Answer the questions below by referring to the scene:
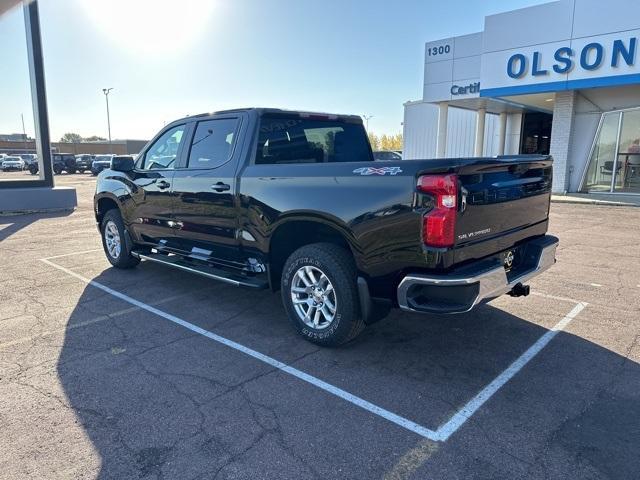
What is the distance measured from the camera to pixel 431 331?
445 cm

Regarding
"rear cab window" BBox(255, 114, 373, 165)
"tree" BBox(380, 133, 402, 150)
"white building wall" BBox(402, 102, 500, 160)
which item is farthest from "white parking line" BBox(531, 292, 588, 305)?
"tree" BBox(380, 133, 402, 150)

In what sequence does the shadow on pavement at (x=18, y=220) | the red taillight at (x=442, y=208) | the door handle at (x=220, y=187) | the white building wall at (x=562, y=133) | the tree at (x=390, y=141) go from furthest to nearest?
the tree at (x=390, y=141) < the white building wall at (x=562, y=133) < the shadow on pavement at (x=18, y=220) < the door handle at (x=220, y=187) < the red taillight at (x=442, y=208)

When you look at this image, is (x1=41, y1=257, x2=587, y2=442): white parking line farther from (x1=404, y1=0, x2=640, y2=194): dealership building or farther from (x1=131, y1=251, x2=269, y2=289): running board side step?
(x1=404, y1=0, x2=640, y2=194): dealership building

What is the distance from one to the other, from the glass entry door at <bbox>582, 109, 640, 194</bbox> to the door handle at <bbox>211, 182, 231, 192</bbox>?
18.4 metres

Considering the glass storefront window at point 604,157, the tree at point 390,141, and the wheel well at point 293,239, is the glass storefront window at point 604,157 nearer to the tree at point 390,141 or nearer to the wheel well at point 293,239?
the wheel well at point 293,239

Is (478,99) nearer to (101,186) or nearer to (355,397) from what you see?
(101,186)

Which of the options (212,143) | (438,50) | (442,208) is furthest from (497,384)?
(438,50)

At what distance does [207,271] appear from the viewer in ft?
16.7

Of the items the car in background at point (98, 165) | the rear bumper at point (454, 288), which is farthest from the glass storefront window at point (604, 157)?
the car in background at point (98, 165)

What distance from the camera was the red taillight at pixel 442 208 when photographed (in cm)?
315

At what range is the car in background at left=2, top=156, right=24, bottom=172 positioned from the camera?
43.1 metres

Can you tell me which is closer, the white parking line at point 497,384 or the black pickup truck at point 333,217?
the white parking line at point 497,384

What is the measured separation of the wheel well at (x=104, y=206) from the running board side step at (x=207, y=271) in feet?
3.12

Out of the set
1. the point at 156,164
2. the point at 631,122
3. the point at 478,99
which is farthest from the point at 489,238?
the point at 478,99
